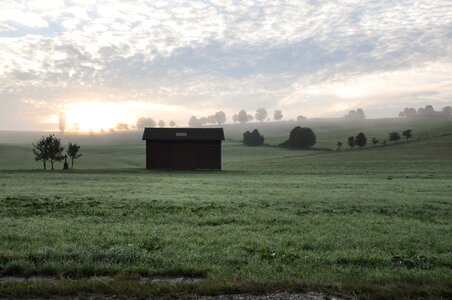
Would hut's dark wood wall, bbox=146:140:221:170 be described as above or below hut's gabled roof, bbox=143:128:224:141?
below

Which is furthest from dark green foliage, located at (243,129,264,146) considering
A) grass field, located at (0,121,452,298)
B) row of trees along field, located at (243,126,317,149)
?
grass field, located at (0,121,452,298)

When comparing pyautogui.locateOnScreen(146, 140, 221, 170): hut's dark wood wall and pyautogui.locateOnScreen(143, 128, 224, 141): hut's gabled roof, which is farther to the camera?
pyautogui.locateOnScreen(143, 128, 224, 141): hut's gabled roof

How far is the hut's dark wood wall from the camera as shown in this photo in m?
67.3

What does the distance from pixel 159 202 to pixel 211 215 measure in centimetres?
517

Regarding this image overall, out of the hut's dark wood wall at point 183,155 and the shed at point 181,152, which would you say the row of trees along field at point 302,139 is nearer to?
the shed at point 181,152

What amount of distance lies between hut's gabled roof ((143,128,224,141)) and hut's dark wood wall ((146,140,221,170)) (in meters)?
0.68

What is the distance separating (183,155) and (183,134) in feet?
12.0

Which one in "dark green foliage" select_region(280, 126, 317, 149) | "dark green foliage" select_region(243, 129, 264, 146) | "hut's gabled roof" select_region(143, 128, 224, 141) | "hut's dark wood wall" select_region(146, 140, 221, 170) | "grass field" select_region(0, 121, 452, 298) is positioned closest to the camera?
"grass field" select_region(0, 121, 452, 298)

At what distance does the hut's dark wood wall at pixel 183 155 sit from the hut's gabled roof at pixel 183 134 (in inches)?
26.7

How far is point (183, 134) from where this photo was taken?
6838 centimetres

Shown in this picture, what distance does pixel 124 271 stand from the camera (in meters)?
7.48

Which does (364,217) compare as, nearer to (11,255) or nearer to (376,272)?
(376,272)

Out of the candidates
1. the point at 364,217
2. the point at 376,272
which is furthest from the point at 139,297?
the point at 364,217

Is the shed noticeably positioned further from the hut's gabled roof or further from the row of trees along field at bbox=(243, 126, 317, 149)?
the row of trees along field at bbox=(243, 126, 317, 149)
